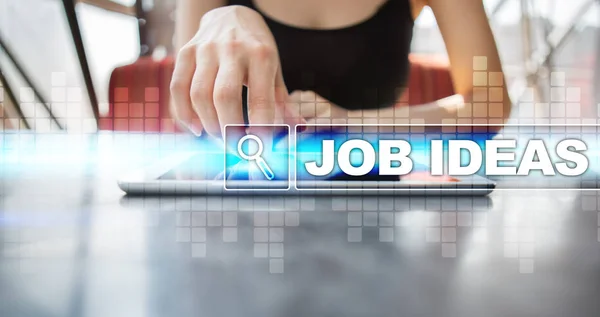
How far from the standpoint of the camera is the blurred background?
0.78m

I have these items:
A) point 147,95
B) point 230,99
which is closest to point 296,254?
point 230,99

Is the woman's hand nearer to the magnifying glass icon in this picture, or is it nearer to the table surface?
the magnifying glass icon

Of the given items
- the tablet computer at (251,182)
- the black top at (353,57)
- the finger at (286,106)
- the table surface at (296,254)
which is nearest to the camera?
the table surface at (296,254)

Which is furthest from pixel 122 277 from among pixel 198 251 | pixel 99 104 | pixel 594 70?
pixel 594 70

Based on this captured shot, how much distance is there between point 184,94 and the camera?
744 millimetres

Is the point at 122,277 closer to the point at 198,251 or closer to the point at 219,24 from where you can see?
the point at 198,251

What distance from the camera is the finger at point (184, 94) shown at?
729 mm

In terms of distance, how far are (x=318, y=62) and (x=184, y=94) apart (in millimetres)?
364

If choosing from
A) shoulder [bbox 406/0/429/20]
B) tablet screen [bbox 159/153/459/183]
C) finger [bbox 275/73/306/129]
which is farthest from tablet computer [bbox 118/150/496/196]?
shoulder [bbox 406/0/429/20]

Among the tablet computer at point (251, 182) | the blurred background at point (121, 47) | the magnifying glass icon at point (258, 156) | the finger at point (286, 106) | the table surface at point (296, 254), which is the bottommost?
the table surface at point (296, 254)

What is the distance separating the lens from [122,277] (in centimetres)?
39

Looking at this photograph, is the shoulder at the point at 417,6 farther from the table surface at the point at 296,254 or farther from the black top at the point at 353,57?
the table surface at the point at 296,254

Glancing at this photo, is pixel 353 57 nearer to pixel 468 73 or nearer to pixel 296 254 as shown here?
pixel 468 73

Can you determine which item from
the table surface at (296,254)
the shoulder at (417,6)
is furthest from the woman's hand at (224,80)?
the shoulder at (417,6)
